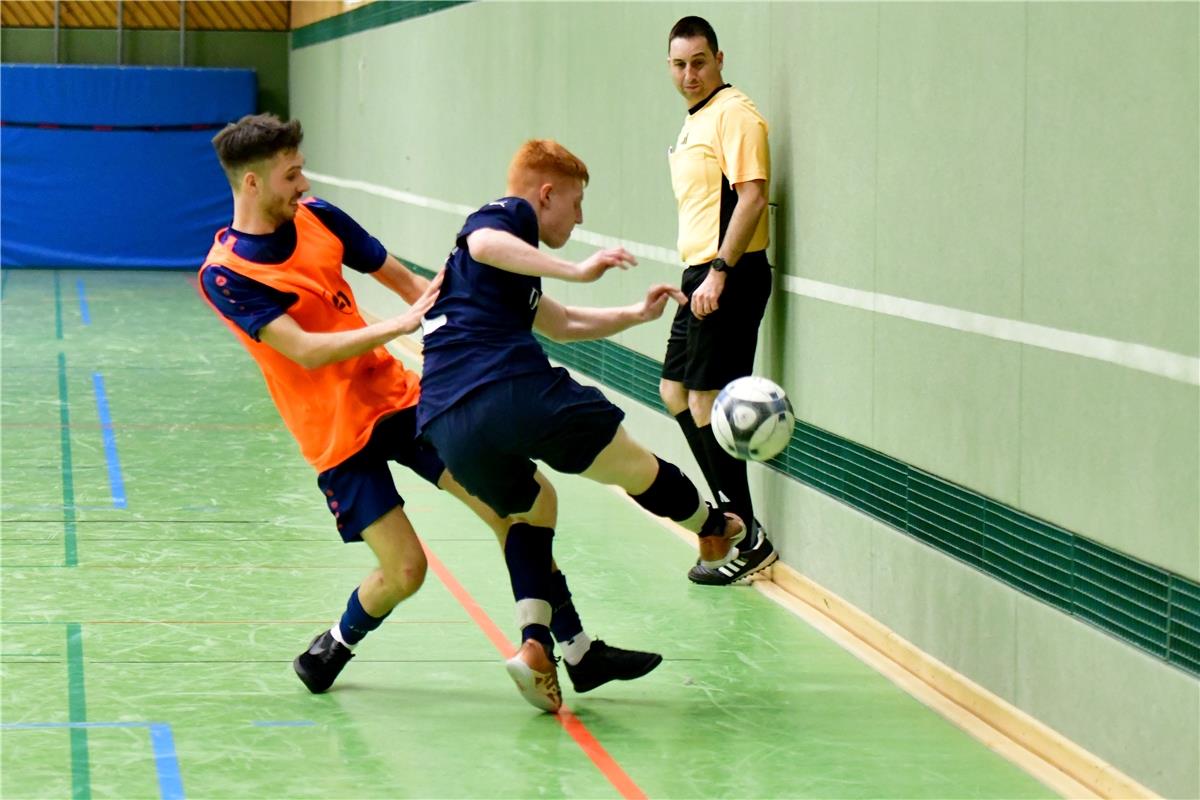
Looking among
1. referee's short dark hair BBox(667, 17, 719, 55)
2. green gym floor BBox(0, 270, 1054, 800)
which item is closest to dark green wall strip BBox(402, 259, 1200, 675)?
green gym floor BBox(0, 270, 1054, 800)

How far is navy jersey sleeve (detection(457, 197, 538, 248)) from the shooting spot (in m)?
4.82

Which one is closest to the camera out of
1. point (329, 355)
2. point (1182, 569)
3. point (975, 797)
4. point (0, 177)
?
point (1182, 569)

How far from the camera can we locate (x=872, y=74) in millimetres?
6039

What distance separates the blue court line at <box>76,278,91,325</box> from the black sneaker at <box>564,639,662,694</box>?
11576 millimetres

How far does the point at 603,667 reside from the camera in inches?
204

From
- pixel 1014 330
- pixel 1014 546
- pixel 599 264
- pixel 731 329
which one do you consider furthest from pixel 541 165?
pixel 731 329

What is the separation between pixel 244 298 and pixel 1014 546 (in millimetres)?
2368

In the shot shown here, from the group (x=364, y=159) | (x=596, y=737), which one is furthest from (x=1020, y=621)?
(x=364, y=159)

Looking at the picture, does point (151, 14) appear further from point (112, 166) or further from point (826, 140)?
point (826, 140)

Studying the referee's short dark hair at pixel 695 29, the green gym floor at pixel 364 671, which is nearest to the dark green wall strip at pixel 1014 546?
the green gym floor at pixel 364 671

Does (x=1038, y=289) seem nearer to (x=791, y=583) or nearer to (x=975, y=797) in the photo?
(x=975, y=797)

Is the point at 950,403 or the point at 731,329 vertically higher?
the point at 731,329

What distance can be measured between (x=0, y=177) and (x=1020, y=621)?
18456 millimetres

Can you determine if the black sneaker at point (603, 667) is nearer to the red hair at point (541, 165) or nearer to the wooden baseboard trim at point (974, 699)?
the wooden baseboard trim at point (974, 699)
